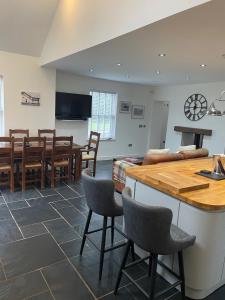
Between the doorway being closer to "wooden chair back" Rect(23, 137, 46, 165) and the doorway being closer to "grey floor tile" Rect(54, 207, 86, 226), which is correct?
"wooden chair back" Rect(23, 137, 46, 165)

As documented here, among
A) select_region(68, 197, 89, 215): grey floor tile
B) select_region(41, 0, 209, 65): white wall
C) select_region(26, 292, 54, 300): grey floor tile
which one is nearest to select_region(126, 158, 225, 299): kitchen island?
select_region(26, 292, 54, 300): grey floor tile

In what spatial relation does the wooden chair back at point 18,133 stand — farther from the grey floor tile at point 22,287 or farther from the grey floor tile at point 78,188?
the grey floor tile at point 22,287

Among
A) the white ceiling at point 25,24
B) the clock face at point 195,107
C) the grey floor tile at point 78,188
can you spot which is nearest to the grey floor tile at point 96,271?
the grey floor tile at point 78,188

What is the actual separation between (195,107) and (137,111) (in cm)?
196

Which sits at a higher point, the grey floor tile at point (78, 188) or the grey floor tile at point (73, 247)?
the grey floor tile at point (78, 188)

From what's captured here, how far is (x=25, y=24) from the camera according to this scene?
4.50m

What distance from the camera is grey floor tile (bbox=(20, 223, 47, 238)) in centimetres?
296

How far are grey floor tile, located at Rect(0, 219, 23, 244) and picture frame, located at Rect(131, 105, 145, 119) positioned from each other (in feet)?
18.4

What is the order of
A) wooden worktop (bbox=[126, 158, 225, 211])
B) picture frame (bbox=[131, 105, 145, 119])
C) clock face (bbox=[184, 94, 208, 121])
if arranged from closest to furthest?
wooden worktop (bbox=[126, 158, 225, 211]), clock face (bbox=[184, 94, 208, 121]), picture frame (bbox=[131, 105, 145, 119])

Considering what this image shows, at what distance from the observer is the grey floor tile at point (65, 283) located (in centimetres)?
203

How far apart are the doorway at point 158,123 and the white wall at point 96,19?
15.0ft

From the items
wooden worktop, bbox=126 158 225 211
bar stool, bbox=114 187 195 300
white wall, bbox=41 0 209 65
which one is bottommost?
bar stool, bbox=114 187 195 300

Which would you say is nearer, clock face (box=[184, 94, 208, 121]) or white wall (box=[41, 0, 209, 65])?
white wall (box=[41, 0, 209, 65])

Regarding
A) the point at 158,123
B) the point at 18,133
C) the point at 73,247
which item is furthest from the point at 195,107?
the point at 73,247
